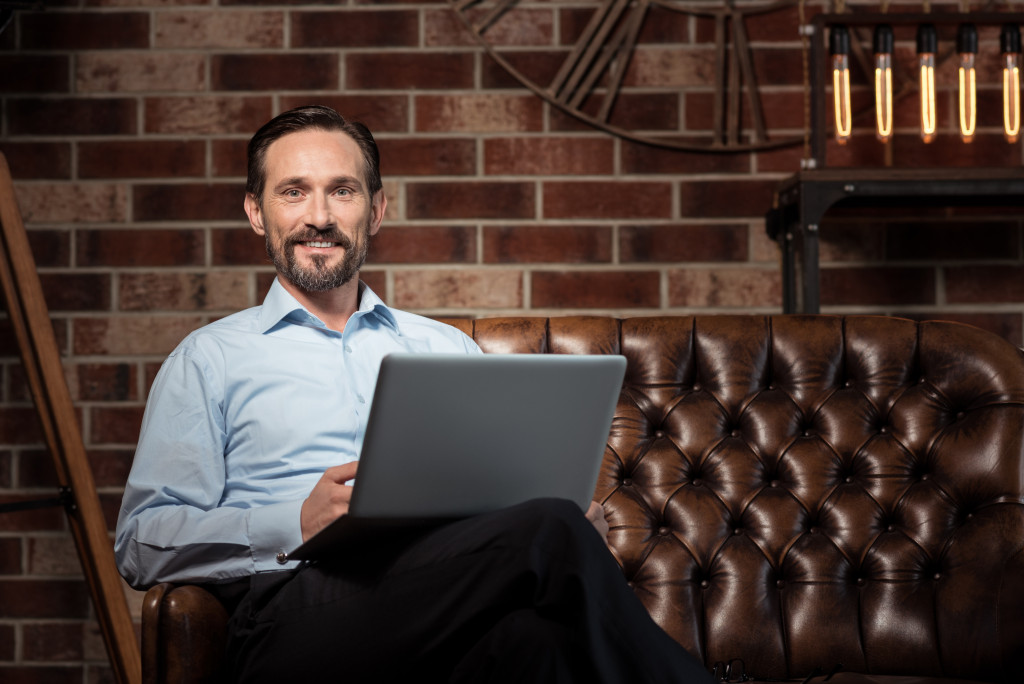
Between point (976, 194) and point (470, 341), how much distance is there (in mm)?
1092

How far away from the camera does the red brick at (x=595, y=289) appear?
7.38 feet

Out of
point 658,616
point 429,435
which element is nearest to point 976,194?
point 658,616

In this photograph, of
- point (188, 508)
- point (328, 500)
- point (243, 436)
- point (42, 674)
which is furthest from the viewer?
point (42, 674)

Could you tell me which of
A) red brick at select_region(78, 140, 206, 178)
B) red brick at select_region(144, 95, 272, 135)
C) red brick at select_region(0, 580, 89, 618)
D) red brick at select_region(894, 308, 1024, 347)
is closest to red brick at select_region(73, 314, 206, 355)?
red brick at select_region(78, 140, 206, 178)

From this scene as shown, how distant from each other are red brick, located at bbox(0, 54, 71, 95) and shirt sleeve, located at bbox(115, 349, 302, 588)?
3.69 feet

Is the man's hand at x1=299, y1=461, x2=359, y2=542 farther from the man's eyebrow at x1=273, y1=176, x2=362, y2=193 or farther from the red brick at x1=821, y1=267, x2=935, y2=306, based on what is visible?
the red brick at x1=821, y1=267, x2=935, y2=306

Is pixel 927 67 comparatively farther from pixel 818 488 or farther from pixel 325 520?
pixel 325 520

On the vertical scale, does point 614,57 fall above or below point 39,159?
above

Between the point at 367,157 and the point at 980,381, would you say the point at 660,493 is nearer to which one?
the point at 980,381

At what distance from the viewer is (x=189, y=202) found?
2258mm

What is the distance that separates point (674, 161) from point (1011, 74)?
29.0 inches

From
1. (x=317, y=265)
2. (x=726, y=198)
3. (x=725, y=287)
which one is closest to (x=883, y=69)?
(x=726, y=198)

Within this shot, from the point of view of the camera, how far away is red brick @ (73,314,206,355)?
2236 mm

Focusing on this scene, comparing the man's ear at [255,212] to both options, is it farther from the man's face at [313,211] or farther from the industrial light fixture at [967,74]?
the industrial light fixture at [967,74]
